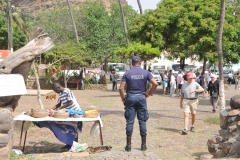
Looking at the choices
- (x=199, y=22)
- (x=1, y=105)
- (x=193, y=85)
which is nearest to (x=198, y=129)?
(x=193, y=85)

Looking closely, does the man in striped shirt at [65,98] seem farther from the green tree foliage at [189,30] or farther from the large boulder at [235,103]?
the green tree foliage at [189,30]

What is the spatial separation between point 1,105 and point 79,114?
Answer: 164 centimetres

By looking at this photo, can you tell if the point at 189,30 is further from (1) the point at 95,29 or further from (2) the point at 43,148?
(1) the point at 95,29

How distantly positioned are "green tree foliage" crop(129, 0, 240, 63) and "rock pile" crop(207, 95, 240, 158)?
1871 centimetres

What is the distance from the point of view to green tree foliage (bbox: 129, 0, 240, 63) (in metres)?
26.8

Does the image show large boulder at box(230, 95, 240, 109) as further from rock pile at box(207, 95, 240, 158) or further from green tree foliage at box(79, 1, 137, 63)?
green tree foliage at box(79, 1, 137, 63)

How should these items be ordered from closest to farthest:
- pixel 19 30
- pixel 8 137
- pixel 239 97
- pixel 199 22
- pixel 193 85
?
pixel 8 137
pixel 239 97
pixel 193 85
pixel 199 22
pixel 19 30

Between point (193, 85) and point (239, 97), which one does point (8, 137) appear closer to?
point (239, 97)

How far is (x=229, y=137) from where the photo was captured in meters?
7.63

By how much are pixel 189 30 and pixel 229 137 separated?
64.0 feet

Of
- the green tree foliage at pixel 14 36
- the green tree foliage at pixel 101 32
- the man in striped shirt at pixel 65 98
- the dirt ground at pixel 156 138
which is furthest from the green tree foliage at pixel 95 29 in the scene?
the man in striped shirt at pixel 65 98

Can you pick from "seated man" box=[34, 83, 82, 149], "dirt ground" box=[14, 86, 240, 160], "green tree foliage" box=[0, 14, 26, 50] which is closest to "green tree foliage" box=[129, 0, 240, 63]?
"dirt ground" box=[14, 86, 240, 160]

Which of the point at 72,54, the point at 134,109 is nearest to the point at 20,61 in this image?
the point at 134,109

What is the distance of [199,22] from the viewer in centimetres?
2700
